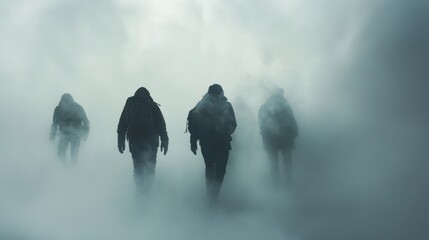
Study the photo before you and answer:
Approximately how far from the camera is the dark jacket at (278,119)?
512 inches

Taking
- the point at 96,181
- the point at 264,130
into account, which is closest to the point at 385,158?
the point at 264,130

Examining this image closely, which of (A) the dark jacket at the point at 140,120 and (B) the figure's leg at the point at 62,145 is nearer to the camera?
(A) the dark jacket at the point at 140,120

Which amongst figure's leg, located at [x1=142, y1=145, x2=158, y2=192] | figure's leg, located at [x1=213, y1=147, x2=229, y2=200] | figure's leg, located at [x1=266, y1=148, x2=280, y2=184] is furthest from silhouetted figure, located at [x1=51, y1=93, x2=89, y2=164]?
figure's leg, located at [x1=213, y1=147, x2=229, y2=200]

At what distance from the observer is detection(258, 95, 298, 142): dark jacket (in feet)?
42.7

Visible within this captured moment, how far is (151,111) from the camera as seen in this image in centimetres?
1029

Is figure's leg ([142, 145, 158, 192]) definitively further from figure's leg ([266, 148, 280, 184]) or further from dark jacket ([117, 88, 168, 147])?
figure's leg ([266, 148, 280, 184])

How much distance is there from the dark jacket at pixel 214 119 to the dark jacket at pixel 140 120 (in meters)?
0.65

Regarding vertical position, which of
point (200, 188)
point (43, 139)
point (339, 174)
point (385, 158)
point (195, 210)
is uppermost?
point (43, 139)

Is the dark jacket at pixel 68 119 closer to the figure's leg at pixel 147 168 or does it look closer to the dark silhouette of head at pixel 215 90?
the figure's leg at pixel 147 168

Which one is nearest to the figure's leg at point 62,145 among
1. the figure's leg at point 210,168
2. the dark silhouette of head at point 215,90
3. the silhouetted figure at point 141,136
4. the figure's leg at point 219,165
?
the silhouetted figure at point 141,136

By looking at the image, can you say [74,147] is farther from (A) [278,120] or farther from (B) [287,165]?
(B) [287,165]

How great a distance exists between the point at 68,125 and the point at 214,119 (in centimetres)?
552

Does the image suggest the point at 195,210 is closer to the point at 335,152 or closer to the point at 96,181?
the point at 96,181

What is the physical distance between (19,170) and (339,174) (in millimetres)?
6902
